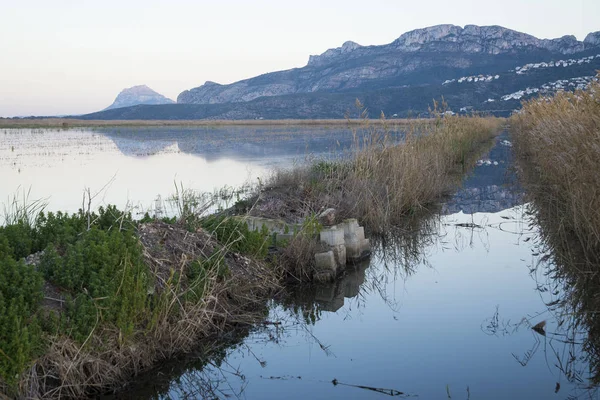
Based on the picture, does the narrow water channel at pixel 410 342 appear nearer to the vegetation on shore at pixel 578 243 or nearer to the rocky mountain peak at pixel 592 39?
the vegetation on shore at pixel 578 243

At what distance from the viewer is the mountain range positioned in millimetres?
94875

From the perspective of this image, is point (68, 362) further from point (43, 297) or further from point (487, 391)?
point (487, 391)

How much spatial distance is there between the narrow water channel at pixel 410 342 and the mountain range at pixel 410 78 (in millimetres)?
72643

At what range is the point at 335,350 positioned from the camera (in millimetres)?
5352

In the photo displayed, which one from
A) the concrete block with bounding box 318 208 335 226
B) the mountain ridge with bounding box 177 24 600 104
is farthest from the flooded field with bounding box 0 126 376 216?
the mountain ridge with bounding box 177 24 600 104

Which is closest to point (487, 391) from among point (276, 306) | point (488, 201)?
point (276, 306)

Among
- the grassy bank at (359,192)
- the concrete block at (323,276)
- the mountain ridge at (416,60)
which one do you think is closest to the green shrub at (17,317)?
the grassy bank at (359,192)

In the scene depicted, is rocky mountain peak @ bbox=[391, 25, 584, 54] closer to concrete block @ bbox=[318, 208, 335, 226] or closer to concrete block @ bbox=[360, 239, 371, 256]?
concrete block @ bbox=[318, 208, 335, 226]

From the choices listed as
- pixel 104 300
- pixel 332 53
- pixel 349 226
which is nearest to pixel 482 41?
pixel 332 53

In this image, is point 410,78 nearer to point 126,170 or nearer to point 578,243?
point 126,170

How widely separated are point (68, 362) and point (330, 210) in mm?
5199

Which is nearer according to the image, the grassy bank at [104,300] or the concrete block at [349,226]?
the grassy bank at [104,300]

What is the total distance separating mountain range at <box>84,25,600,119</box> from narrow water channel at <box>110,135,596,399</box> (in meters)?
72.6

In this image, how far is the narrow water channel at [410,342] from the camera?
4.59 meters
